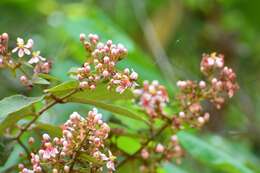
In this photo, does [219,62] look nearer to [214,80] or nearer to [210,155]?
[214,80]

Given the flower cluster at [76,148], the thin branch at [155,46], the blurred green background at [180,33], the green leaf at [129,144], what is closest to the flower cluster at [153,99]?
the green leaf at [129,144]

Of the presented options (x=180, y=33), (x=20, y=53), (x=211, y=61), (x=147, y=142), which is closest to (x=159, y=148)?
(x=147, y=142)

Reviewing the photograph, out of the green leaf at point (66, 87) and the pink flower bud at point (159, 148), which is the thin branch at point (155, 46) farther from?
the green leaf at point (66, 87)

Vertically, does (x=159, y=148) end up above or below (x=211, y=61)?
below

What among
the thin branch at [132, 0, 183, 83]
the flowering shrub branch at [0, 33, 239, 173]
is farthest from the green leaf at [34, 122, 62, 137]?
the thin branch at [132, 0, 183, 83]

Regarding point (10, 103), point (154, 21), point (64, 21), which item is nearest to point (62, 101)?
point (10, 103)

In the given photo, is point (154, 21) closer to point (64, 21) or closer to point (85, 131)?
point (64, 21)

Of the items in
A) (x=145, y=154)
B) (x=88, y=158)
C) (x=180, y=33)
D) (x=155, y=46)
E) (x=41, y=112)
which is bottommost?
(x=88, y=158)
